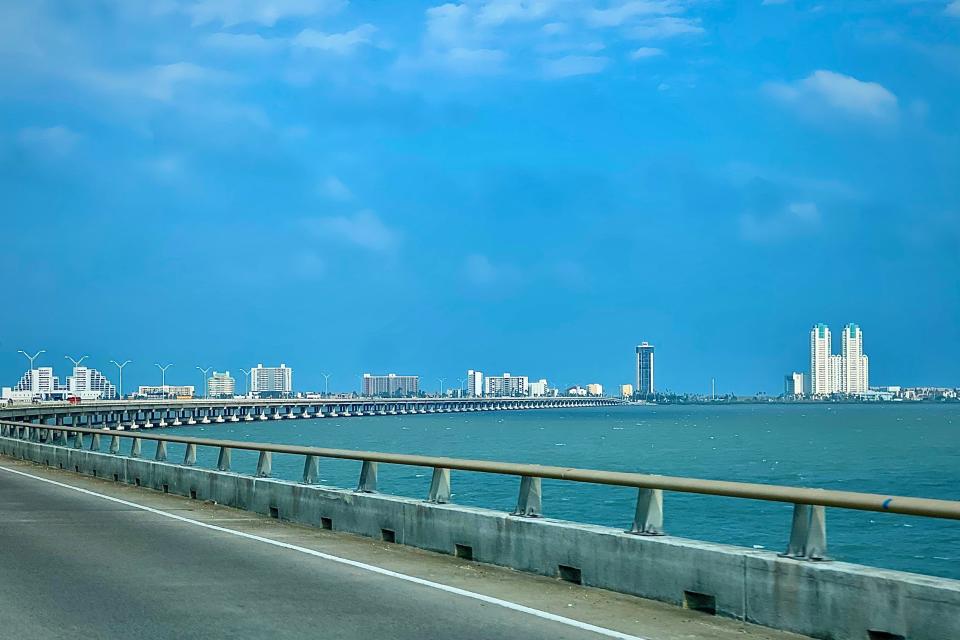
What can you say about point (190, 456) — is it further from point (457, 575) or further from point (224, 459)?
point (457, 575)

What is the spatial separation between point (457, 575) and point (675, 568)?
3007mm

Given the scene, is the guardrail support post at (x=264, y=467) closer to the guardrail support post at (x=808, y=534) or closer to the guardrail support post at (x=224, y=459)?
the guardrail support post at (x=224, y=459)

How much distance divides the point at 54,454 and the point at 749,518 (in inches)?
1007

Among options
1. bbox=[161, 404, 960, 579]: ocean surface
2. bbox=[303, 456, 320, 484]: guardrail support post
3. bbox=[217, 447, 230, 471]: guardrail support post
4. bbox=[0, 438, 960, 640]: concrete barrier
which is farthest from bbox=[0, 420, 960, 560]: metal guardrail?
bbox=[161, 404, 960, 579]: ocean surface

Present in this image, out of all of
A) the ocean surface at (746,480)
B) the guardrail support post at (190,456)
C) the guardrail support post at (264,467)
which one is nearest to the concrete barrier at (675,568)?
the guardrail support post at (264,467)

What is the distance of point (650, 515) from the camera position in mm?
11188

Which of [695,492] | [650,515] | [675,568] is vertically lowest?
[675,568]

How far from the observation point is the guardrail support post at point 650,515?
1116 cm

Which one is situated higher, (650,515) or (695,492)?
(695,492)

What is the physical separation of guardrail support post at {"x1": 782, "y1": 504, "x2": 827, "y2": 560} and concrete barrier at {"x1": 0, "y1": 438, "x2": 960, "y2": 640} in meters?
0.11

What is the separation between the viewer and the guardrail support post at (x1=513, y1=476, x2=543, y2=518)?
13.2m

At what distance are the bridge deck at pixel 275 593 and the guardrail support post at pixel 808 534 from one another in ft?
2.15

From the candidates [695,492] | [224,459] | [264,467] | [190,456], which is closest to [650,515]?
[695,492]

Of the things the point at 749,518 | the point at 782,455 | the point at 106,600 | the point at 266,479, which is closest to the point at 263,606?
the point at 106,600
